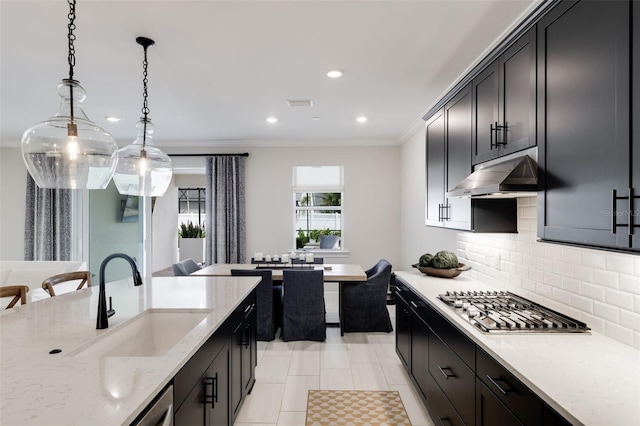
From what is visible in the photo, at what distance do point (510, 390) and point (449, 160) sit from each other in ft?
6.36

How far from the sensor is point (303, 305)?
3.91 metres

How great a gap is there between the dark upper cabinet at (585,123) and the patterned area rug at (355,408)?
1.74 meters

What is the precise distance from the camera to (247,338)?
262cm

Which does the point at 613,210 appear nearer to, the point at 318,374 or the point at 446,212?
the point at 446,212

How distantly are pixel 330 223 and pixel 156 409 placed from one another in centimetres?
527

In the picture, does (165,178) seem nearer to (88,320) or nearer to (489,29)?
(88,320)

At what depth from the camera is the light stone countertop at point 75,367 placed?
0.92 m

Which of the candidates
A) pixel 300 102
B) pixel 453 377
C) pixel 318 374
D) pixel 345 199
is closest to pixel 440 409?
pixel 453 377

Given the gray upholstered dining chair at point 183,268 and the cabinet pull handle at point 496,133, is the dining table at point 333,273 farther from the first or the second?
the cabinet pull handle at point 496,133

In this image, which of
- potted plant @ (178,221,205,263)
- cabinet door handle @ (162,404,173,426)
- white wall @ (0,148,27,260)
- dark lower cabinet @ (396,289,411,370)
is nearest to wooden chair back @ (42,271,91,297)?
cabinet door handle @ (162,404,173,426)

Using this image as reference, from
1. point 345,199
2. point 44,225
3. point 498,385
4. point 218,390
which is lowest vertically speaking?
point 218,390

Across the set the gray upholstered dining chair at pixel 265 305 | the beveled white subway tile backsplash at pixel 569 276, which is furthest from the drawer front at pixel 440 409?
the gray upholstered dining chair at pixel 265 305

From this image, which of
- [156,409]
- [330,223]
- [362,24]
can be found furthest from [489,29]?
[330,223]

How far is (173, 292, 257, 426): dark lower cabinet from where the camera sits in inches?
54.9
